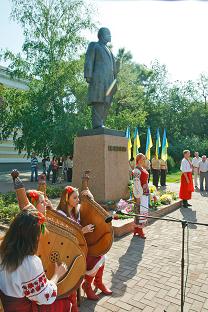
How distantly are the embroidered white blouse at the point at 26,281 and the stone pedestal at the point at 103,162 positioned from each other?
6253 mm

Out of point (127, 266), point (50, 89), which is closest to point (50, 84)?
point (50, 89)

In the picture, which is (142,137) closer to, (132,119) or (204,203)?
(132,119)

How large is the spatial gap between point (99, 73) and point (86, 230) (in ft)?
20.7

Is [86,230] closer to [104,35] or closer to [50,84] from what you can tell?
[104,35]

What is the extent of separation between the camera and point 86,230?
3.65 metres

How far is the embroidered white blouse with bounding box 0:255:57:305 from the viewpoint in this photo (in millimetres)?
2055

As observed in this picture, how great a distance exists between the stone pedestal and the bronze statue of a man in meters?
0.58

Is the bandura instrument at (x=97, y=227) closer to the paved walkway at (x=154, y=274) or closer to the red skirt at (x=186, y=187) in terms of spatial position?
the paved walkway at (x=154, y=274)

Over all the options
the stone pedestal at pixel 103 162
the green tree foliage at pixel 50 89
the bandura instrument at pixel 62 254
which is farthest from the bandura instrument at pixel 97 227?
the green tree foliage at pixel 50 89

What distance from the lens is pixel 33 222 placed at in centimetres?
209

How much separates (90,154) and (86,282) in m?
5.25

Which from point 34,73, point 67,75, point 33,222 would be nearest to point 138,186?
point 33,222

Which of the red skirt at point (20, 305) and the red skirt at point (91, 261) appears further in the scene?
the red skirt at point (91, 261)

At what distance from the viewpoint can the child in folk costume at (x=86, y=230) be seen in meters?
→ 3.61
